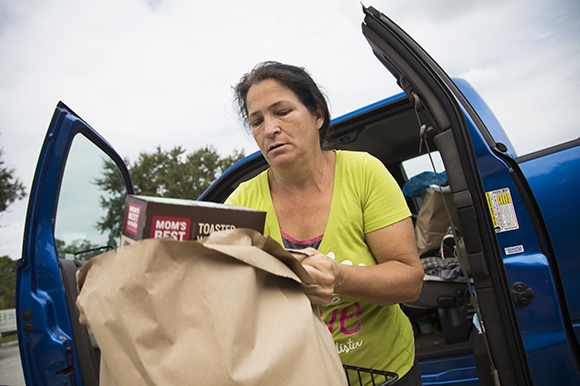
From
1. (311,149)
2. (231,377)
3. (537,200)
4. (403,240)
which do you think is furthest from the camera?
(537,200)

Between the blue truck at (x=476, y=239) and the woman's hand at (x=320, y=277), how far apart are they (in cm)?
69

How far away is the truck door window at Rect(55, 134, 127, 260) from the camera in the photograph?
1870mm

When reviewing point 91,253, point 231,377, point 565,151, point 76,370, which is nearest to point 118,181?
point 91,253

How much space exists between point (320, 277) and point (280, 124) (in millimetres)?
626

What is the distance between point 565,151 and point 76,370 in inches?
91.2

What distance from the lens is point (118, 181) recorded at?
2584 millimetres

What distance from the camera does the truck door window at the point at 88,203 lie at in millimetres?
1870

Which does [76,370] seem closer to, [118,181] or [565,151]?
[118,181]

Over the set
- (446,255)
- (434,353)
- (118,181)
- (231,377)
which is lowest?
(434,353)

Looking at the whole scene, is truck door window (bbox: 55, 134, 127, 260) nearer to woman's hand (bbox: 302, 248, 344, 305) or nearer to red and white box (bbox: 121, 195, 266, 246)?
red and white box (bbox: 121, 195, 266, 246)

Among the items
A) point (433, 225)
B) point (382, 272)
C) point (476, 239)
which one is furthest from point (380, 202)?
point (433, 225)

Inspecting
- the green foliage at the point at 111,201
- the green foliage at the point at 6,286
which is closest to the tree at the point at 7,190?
the green foliage at the point at 6,286

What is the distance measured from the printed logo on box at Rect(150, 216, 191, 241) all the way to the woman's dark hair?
795 mm

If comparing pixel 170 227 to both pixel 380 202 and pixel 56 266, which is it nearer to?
pixel 380 202
